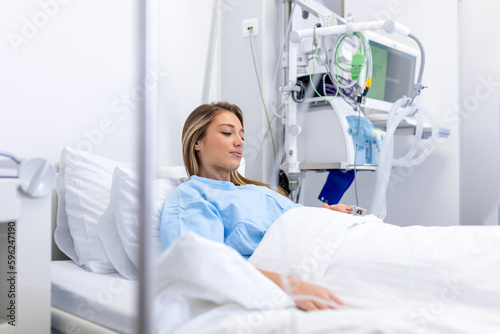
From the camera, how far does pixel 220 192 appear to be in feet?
4.06

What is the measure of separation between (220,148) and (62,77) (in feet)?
1.83

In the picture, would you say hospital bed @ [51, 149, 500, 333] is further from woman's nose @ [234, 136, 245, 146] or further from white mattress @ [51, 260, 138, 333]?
woman's nose @ [234, 136, 245, 146]

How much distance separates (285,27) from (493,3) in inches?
49.7

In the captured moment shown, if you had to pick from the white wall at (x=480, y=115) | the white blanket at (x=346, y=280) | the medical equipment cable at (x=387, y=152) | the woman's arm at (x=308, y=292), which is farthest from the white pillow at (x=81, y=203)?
the white wall at (x=480, y=115)

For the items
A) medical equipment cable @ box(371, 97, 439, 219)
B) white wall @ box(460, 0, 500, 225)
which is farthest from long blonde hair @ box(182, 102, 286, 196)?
white wall @ box(460, 0, 500, 225)

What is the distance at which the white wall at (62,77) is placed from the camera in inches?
48.5

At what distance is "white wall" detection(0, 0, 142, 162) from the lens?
4.04 ft

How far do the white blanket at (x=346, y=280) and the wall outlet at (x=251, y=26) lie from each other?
4.48 feet

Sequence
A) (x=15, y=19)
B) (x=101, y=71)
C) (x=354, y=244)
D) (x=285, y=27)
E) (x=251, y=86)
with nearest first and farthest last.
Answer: (x=354, y=244) → (x=15, y=19) → (x=101, y=71) → (x=251, y=86) → (x=285, y=27)

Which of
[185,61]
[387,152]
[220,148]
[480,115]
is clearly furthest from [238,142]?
[480,115]

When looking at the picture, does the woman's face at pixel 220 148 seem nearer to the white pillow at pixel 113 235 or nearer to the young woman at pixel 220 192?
the young woman at pixel 220 192

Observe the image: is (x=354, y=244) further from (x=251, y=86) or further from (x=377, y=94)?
(x=377, y=94)

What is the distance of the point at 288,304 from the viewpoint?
552mm

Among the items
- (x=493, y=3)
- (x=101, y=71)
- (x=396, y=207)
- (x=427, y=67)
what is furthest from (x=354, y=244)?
(x=493, y=3)
